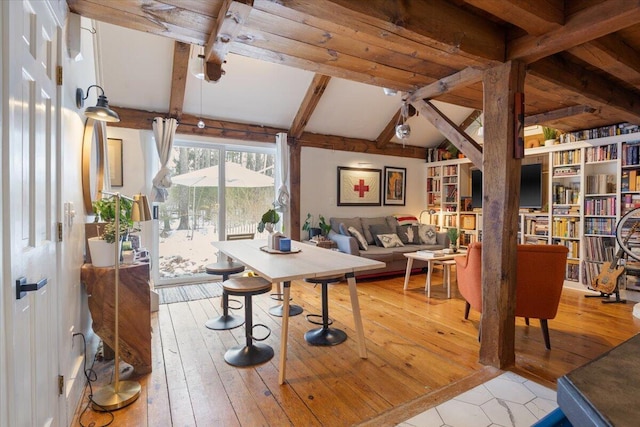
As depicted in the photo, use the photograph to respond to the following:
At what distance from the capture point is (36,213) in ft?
4.23

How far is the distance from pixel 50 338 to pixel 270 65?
3748 mm

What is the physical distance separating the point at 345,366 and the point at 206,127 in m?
3.82

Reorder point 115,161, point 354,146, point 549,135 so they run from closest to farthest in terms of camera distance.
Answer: point 115,161, point 549,135, point 354,146

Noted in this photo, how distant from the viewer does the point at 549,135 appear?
4.85 meters

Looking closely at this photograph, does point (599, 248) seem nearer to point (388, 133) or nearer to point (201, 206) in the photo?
point (388, 133)

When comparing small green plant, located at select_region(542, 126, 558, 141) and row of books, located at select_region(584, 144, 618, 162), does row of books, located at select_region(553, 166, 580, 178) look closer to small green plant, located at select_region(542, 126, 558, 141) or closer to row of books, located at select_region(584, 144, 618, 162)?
row of books, located at select_region(584, 144, 618, 162)

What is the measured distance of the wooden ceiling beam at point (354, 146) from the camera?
5.54 m

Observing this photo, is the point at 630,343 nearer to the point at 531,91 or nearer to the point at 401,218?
the point at 531,91

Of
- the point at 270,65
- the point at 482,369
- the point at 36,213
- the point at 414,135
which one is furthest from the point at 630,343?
the point at 414,135

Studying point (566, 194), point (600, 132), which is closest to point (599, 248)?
point (566, 194)

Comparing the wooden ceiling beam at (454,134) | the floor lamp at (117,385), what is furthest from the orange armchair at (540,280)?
the floor lamp at (117,385)

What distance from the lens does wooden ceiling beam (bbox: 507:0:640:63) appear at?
1.71 meters

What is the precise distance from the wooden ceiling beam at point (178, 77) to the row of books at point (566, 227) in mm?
5388

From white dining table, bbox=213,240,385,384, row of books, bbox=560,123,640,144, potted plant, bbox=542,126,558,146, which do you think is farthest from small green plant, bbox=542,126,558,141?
white dining table, bbox=213,240,385,384
